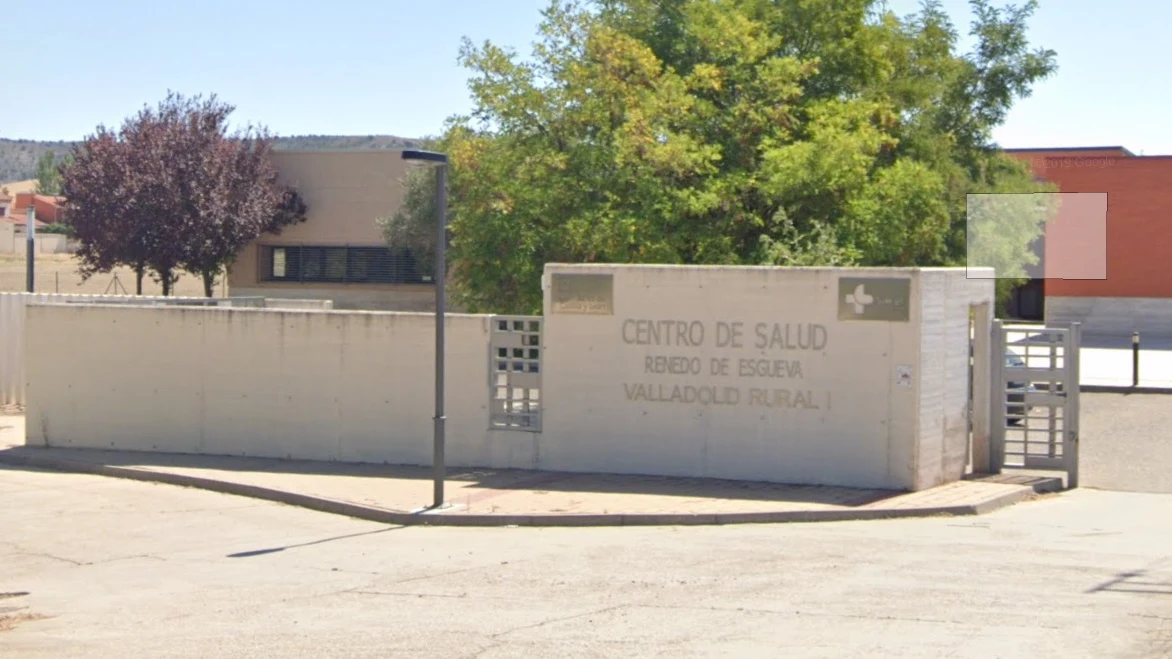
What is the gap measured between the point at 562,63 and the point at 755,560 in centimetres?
1632

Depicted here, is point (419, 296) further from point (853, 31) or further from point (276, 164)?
point (853, 31)

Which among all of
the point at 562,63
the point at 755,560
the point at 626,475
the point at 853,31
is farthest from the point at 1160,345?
the point at 755,560

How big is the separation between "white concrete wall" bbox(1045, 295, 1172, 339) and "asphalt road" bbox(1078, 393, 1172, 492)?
22.8 meters

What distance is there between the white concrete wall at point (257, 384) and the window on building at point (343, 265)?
85.1ft

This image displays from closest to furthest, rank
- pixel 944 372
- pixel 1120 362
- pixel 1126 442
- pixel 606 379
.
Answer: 1. pixel 944 372
2. pixel 606 379
3. pixel 1126 442
4. pixel 1120 362

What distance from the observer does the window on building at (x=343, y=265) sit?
154 feet

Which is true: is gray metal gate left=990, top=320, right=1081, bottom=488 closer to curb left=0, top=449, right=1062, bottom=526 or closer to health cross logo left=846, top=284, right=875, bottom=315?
curb left=0, top=449, right=1062, bottom=526

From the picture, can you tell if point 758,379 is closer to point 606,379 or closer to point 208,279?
point 606,379

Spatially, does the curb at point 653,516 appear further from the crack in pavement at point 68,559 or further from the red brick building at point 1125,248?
the red brick building at point 1125,248

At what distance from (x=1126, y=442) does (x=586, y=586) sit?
1238 centimetres

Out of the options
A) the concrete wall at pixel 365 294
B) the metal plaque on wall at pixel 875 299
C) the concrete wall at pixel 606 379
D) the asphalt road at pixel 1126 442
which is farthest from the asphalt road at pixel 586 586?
the concrete wall at pixel 365 294

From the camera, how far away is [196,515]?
15.7m

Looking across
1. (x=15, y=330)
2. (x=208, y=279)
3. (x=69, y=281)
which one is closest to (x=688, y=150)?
(x=15, y=330)

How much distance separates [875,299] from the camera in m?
15.9
